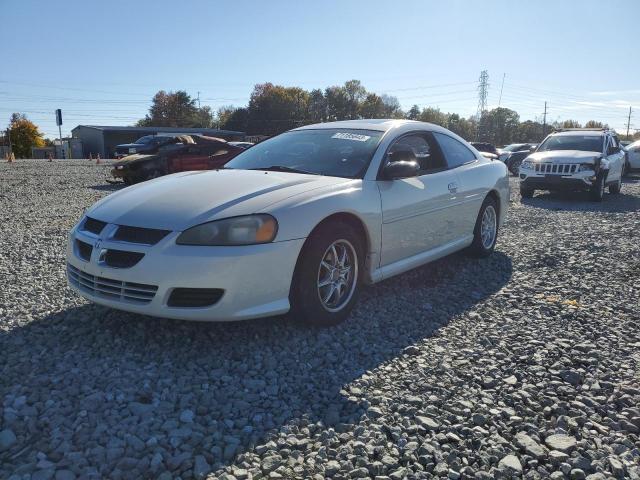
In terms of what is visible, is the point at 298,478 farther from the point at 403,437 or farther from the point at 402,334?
the point at 402,334

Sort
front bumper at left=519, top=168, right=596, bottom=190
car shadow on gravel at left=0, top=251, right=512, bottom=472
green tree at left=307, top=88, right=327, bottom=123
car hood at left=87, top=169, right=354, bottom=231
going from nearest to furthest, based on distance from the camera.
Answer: car shadow on gravel at left=0, top=251, right=512, bottom=472 → car hood at left=87, top=169, right=354, bottom=231 → front bumper at left=519, top=168, right=596, bottom=190 → green tree at left=307, top=88, right=327, bottom=123

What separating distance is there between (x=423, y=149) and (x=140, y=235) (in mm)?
2785

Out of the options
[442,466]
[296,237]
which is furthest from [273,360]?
[442,466]

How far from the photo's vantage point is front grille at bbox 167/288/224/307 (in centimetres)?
304

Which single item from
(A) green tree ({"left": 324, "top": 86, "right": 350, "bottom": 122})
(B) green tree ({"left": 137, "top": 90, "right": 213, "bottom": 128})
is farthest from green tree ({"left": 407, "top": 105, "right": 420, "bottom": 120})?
(B) green tree ({"left": 137, "top": 90, "right": 213, "bottom": 128})

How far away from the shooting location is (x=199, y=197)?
11.1ft

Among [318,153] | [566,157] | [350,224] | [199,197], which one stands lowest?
[350,224]

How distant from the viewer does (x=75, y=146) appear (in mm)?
59938

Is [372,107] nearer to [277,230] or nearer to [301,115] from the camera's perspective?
[301,115]

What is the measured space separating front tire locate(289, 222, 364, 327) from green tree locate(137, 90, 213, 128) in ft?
300

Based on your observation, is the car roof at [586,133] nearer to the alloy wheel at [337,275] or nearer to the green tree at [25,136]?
the alloy wheel at [337,275]

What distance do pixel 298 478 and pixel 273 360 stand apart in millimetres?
1045

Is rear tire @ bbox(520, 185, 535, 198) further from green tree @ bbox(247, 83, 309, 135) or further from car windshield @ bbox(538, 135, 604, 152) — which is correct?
green tree @ bbox(247, 83, 309, 135)

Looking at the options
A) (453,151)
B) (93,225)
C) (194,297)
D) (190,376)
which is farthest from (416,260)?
(93,225)
